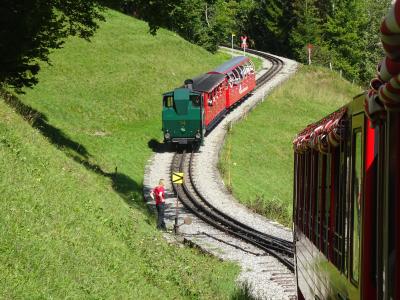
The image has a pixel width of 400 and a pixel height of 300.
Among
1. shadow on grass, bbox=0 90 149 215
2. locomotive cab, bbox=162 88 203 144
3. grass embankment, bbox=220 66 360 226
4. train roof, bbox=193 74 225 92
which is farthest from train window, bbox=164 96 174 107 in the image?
shadow on grass, bbox=0 90 149 215

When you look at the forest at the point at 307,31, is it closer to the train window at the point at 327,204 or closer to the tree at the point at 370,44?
the tree at the point at 370,44

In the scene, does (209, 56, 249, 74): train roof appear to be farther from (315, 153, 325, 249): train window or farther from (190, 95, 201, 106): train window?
(315, 153, 325, 249): train window

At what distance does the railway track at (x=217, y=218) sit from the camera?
63.8 ft

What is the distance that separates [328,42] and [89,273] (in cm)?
8124

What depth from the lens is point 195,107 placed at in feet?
120

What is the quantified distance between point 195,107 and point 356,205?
3113 cm

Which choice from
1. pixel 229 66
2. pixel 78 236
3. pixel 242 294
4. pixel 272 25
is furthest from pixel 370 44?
pixel 78 236

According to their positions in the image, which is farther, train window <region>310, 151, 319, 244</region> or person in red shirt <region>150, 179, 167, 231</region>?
person in red shirt <region>150, 179, 167, 231</region>

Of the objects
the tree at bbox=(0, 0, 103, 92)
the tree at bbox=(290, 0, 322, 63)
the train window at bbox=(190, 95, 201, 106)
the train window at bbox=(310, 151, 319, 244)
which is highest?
the train window at bbox=(310, 151, 319, 244)

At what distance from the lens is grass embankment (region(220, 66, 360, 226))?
30.8 m

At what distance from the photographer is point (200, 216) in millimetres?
24344

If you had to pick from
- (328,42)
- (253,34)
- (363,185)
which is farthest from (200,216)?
(253,34)

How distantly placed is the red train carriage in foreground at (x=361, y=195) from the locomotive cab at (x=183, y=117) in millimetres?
26900

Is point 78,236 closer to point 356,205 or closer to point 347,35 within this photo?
point 356,205
